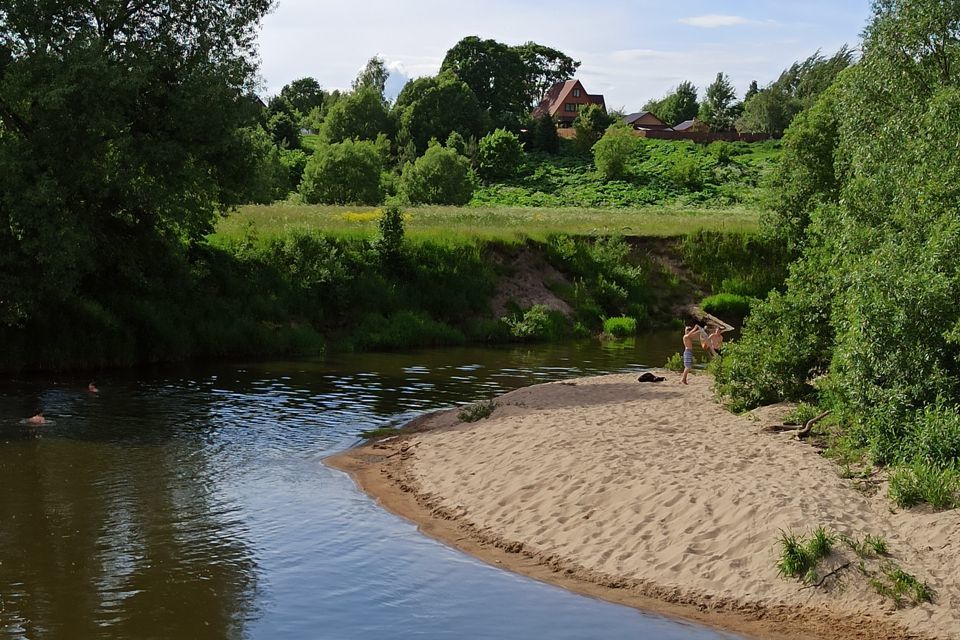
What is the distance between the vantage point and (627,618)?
12273 millimetres

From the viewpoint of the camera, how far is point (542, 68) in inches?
6521

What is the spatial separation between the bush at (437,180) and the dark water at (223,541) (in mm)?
58007

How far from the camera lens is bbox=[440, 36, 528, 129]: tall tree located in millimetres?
142875

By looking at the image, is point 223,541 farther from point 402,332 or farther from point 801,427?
point 402,332

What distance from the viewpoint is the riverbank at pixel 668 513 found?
39.5 ft

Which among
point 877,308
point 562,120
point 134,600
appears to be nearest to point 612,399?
point 877,308

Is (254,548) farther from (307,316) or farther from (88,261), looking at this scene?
(307,316)

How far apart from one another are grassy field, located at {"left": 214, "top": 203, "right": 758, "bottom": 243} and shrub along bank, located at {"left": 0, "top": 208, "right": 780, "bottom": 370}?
0.99 m

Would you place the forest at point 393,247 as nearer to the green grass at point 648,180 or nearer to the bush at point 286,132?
the green grass at point 648,180

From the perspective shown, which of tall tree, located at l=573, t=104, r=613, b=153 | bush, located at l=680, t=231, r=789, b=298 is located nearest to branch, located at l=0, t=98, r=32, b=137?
bush, located at l=680, t=231, r=789, b=298

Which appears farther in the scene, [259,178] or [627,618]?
[259,178]

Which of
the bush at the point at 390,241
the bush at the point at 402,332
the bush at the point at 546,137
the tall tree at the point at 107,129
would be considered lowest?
the bush at the point at 402,332

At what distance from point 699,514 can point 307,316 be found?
26446 mm

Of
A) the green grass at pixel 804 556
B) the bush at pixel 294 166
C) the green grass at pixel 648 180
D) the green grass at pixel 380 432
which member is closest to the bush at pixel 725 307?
the green grass at pixel 380 432
